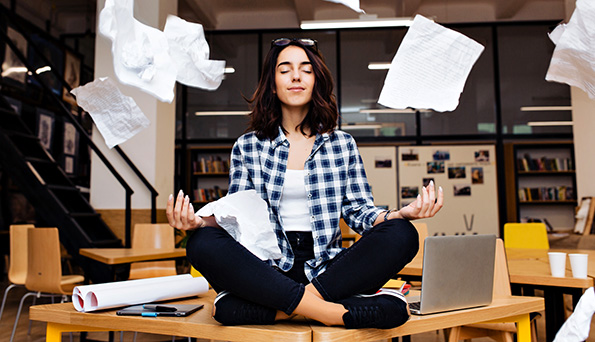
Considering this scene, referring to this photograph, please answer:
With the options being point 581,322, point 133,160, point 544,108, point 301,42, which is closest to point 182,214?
point 301,42

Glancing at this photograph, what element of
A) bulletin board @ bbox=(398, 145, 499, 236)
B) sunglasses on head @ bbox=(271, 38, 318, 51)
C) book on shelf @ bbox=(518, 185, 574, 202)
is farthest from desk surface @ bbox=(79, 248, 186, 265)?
book on shelf @ bbox=(518, 185, 574, 202)

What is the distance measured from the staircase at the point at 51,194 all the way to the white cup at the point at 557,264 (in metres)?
2.75

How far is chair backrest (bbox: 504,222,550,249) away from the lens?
147 inches

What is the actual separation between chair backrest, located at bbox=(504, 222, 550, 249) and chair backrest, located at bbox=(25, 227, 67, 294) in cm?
318

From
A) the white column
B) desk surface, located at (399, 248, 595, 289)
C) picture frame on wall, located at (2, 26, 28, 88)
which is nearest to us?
desk surface, located at (399, 248, 595, 289)

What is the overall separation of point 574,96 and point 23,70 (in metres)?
7.43

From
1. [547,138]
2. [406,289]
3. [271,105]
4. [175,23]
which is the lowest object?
[406,289]

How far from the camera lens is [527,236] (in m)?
3.75

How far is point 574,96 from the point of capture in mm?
5754

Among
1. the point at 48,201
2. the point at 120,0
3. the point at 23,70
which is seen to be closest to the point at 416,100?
the point at 120,0

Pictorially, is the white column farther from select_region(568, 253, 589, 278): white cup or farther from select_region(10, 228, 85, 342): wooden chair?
select_region(568, 253, 589, 278): white cup

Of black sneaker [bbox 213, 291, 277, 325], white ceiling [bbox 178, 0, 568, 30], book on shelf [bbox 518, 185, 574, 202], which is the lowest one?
black sneaker [bbox 213, 291, 277, 325]

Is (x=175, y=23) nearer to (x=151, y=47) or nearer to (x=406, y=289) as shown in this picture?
(x=151, y=47)

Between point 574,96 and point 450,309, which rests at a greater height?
point 574,96
